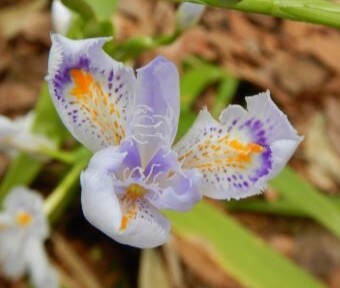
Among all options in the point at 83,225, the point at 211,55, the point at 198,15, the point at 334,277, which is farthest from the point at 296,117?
the point at 198,15

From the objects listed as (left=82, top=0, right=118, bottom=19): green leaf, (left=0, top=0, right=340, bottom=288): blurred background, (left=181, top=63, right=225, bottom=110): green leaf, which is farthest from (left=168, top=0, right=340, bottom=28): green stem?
(left=181, top=63, right=225, bottom=110): green leaf

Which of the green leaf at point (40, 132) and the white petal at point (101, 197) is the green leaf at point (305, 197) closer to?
the green leaf at point (40, 132)

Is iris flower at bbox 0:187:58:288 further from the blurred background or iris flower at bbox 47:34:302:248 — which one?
iris flower at bbox 47:34:302:248

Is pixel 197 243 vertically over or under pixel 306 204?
under

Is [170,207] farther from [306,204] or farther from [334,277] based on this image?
[334,277]

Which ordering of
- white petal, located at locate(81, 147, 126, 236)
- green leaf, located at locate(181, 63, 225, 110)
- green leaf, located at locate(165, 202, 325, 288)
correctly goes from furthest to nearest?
1. green leaf, located at locate(181, 63, 225, 110)
2. green leaf, located at locate(165, 202, 325, 288)
3. white petal, located at locate(81, 147, 126, 236)

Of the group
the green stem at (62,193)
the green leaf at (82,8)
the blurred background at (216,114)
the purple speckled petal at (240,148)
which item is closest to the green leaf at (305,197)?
the blurred background at (216,114)

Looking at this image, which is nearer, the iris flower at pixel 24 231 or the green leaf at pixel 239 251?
the iris flower at pixel 24 231
